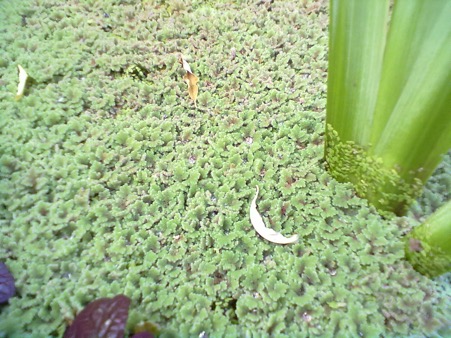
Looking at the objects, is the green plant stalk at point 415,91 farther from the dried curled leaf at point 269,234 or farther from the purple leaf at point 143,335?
the purple leaf at point 143,335

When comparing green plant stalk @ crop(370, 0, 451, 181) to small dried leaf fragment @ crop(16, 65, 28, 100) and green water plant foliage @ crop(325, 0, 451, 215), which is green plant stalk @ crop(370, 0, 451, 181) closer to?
green water plant foliage @ crop(325, 0, 451, 215)

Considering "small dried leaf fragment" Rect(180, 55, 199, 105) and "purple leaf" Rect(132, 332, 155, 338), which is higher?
"small dried leaf fragment" Rect(180, 55, 199, 105)

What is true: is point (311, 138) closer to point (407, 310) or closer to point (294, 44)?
point (294, 44)

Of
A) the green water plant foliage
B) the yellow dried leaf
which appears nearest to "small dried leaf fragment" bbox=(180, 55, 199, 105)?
the yellow dried leaf

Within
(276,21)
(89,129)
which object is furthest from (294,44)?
(89,129)

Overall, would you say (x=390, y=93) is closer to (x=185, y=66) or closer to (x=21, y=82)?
(x=185, y=66)

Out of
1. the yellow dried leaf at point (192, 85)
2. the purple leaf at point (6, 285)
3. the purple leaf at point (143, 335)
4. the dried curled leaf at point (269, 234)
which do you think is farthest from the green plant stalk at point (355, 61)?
the purple leaf at point (6, 285)
